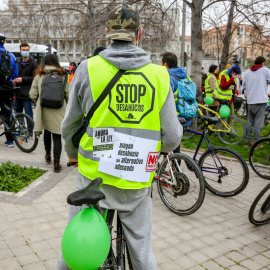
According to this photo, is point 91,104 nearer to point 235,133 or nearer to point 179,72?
point 179,72

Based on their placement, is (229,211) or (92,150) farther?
(229,211)

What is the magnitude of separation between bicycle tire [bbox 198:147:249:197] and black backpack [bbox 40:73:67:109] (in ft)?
8.31

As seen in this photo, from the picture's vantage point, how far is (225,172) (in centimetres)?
502

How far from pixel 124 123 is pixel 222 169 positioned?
338 cm

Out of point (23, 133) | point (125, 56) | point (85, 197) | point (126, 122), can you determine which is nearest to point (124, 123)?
point (126, 122)

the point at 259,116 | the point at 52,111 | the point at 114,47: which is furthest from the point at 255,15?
the point at 114,47

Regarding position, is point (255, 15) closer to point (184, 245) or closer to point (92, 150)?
point (184, 245)

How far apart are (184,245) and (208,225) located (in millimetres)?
665

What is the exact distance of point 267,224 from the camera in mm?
4469

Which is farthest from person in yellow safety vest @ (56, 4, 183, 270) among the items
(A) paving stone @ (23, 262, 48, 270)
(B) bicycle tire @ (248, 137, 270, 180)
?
(B) bicycle tire @ (248, 137, 270, 180)

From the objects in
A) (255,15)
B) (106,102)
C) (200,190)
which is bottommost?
(200,190)

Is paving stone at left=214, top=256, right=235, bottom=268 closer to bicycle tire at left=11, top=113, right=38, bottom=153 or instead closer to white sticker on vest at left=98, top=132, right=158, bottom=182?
white sticker on vest at left=98, top=132, right=158, bottom=182

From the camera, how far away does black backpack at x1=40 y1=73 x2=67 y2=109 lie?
5.72m

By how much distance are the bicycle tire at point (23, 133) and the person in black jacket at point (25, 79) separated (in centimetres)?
73
